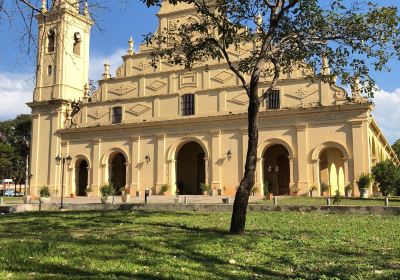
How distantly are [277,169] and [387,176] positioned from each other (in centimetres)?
1001

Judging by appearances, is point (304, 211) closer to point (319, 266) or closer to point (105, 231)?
point (105, 231)

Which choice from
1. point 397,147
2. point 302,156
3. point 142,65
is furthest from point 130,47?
point 397,147

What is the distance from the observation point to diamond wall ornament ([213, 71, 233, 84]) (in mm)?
34403

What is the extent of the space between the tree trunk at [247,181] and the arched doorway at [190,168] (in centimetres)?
2664

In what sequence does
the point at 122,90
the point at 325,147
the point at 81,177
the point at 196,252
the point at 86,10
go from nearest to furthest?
the point at 86,10 → the point at 196,252 → the point at 325,147 → the point at 122,90 → the point at 81,177

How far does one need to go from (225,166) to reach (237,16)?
20.7 m

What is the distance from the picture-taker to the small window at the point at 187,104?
35547mm

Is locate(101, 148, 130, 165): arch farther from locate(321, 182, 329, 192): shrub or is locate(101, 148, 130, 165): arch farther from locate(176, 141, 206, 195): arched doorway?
locate(321, 182, 329, 192): shrub

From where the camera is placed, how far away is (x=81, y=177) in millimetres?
40812

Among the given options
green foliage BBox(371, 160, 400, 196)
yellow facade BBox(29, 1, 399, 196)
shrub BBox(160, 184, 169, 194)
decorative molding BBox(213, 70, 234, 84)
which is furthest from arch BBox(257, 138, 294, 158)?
shrub BBox(160, 184, 169, 194)

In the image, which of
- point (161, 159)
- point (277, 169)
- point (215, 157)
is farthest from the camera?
point (161, 159)

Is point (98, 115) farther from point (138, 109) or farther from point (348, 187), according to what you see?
point (348, 187)

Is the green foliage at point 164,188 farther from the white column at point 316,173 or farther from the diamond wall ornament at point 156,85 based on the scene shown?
the white column at point 316,173

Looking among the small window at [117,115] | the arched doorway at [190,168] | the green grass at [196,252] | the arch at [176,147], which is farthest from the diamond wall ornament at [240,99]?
the green grass at [196,252]
